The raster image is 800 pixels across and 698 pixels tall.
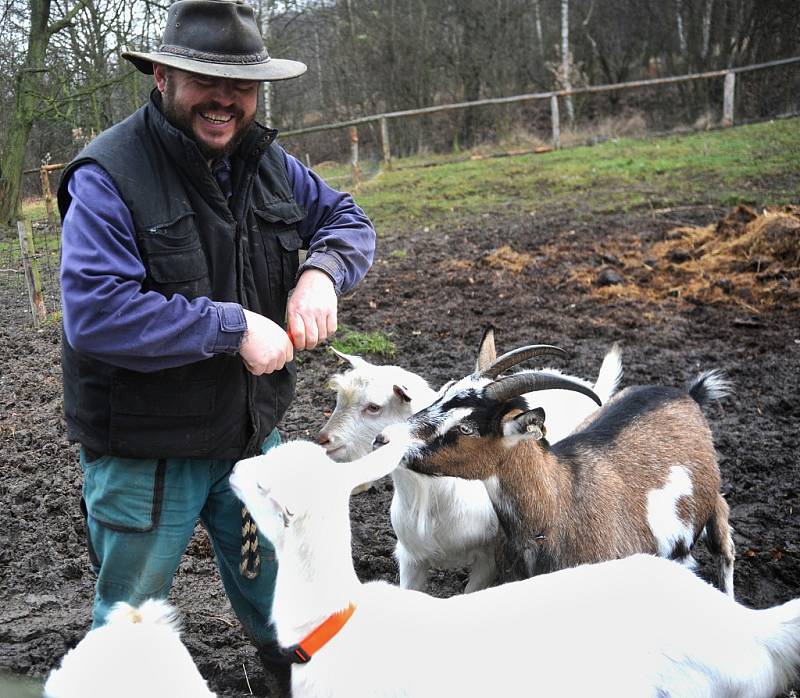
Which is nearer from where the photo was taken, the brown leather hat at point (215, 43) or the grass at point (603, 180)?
the brown leather hat at point (215, 43)

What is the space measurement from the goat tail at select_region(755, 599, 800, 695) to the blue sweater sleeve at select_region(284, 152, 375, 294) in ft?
5.66

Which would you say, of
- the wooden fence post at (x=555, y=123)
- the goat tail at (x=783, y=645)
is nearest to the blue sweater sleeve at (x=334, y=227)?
the goat tail at (x=783, y=645)

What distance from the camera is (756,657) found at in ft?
7.91

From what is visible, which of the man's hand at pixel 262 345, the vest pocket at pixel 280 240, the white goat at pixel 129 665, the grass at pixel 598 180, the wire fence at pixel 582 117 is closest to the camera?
the white goat at pixel 129 665

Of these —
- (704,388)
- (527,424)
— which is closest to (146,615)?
(527,424)

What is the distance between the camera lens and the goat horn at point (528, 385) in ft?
10.7

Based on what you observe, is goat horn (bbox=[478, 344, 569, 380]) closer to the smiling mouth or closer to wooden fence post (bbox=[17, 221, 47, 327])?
the smiling mouth

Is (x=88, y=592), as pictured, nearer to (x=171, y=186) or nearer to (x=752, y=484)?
(x=171, y=186)

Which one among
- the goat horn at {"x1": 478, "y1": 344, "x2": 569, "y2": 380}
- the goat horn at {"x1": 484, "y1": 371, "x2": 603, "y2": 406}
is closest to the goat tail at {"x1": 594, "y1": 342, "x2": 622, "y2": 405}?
the goat horn at {"x1": 478, "y1": 344, "x2": 569, "y2": 380}

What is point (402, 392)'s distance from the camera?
3926 mm

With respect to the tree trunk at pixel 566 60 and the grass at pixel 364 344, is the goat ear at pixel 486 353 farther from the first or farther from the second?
the tree trunk at pixel 566 60

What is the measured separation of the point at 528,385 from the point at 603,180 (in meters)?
11.3

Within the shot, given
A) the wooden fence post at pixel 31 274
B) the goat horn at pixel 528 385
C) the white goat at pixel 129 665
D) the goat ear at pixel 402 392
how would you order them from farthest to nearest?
the wooden fence post at pixel 31 274
the goat ear at pixel 402 392
the goat horn at pixel 528 385
the white goat at pixel 129 665

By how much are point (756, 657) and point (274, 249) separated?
6.44 feet
